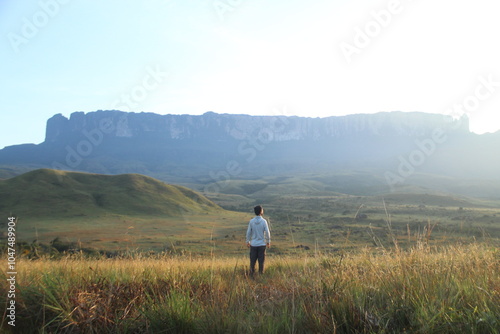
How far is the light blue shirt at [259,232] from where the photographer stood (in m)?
10.3

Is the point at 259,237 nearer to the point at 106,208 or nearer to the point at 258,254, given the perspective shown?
the point at 258,254

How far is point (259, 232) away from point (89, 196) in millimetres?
75600

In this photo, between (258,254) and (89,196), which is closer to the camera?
(258,254)

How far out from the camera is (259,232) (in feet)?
33.9

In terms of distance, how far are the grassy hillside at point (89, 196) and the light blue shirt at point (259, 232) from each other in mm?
63036

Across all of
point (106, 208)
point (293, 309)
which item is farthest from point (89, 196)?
point (293, 309)

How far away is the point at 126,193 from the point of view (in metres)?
82.7

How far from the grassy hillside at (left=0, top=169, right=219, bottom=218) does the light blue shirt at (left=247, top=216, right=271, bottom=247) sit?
6304 centimetres

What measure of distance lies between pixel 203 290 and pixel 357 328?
2.49m

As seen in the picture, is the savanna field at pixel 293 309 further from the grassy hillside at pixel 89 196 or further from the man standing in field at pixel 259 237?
the grassy hillside at pixel 89 196

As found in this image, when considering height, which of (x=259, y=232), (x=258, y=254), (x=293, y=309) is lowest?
(x=258, y=254)

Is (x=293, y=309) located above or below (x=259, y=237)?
above

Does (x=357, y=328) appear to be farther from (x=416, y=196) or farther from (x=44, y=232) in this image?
(x=416, y=196)

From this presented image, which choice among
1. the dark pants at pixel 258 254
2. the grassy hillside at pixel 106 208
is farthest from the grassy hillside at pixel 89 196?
the dark pants at pixel 258 254
